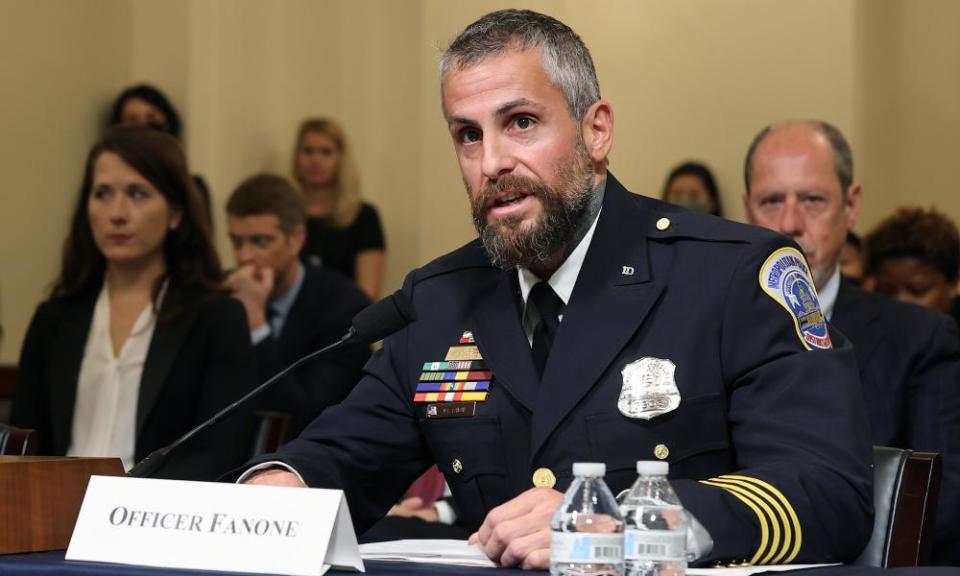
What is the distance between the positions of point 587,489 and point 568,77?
36.9 inches

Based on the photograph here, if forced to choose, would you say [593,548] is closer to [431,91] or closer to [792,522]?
[792,522]

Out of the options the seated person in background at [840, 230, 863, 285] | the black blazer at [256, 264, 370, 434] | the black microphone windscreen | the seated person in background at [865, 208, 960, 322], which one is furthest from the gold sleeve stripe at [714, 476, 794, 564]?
the seated person in background at [840, 230, 863, 285]

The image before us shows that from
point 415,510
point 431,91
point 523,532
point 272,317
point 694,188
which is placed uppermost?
point 431,91

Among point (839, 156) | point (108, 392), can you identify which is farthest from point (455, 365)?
point (108, 392)

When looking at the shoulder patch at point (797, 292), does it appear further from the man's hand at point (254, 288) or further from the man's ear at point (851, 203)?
the man's hand at point (254, 288)

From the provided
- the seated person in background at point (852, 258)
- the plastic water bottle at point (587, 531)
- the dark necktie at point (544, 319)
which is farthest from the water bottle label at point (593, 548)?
the seated person in background at point (852, 258)

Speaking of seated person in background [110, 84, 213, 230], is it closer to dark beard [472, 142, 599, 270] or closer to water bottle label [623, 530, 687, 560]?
dark beard [472, 142, 599, 270]

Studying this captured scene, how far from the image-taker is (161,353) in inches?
153

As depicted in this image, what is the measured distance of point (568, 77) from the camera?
2207 millimetres

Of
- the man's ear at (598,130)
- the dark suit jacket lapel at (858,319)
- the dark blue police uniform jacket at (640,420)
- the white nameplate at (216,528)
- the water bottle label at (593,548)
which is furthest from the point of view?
the dark suit jacket lapel at (858,319)

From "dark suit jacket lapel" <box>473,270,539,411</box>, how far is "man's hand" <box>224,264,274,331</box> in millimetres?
2704

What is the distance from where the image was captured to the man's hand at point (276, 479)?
2006mm

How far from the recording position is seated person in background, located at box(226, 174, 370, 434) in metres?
4.69

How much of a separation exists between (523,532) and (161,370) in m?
2.42
